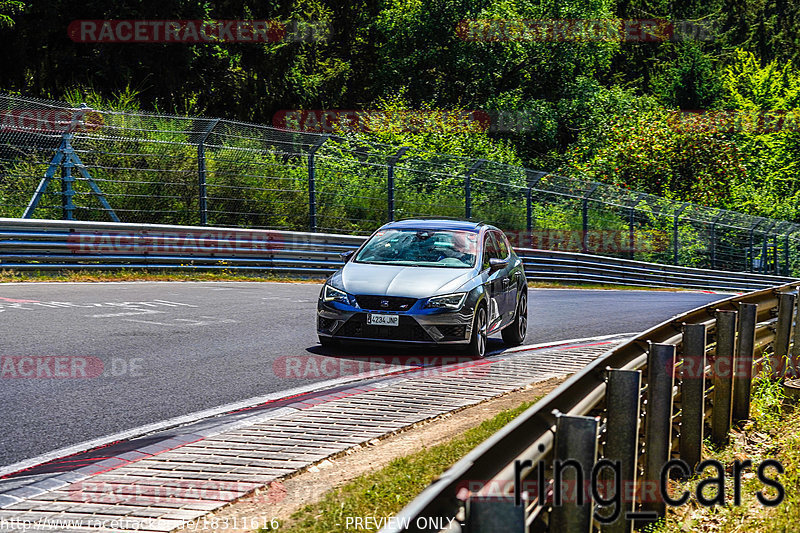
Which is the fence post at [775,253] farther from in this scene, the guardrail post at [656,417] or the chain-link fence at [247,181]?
the guardrail post at [656,417]

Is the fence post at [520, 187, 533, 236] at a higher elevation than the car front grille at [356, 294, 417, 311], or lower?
higher

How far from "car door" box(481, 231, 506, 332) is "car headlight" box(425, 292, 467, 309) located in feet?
2.28

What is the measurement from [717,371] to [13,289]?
11908 mm

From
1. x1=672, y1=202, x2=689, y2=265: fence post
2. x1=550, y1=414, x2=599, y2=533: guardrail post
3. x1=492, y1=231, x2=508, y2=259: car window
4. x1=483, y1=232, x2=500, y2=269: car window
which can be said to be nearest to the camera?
x1=550, y1=414, x2=599, y2=533: guardrail post

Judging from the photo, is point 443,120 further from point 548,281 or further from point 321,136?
point 321,136

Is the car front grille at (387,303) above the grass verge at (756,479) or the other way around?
above

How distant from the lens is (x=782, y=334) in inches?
396

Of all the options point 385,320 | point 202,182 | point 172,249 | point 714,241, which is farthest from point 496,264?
point 714,241

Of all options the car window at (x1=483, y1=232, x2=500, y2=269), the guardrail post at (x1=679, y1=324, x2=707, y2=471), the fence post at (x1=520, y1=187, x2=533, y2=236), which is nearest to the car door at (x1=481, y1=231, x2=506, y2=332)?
the car window at (x1=483, y1=232, x2=500, y2=269)

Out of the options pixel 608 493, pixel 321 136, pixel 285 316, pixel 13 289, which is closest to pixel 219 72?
pixel 321 136

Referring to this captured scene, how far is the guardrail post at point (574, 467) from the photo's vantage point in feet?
12.9

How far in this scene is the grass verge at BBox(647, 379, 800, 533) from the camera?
238 inches

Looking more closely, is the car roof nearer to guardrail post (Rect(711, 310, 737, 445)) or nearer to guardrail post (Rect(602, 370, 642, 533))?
guardrail post (Rect(711, 310, 737, 445))

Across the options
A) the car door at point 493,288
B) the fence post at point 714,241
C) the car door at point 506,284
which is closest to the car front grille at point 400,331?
the car door at point 493,288
